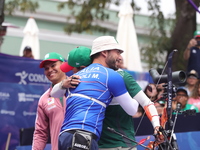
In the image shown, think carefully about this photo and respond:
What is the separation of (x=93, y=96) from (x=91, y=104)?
8cm

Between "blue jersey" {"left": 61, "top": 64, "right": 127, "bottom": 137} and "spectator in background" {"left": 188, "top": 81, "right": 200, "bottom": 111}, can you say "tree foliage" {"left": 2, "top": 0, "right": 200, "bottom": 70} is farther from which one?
"blue jersey" {"left": 61, "top": 64, "right": 127, "bottom": 137}

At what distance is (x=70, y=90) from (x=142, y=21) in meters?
25.1

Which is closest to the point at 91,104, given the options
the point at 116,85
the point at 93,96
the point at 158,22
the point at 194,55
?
the point at 93,96

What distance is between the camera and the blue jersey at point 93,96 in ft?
14.9

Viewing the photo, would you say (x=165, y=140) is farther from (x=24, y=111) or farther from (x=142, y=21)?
(x=142, y=21)

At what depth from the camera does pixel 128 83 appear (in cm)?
493

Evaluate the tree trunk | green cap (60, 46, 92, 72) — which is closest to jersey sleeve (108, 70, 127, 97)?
green cap (60, 46, 92, 72)

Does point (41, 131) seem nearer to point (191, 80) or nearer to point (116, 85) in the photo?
point (116, 85)

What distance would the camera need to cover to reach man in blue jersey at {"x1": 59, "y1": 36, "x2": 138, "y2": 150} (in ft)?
14.8

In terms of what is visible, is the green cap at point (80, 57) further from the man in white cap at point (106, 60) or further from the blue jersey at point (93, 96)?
the blue jersey at point (93, 96)

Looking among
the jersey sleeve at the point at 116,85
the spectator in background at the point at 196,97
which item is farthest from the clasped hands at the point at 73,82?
the spectator in background at the point at 196,97

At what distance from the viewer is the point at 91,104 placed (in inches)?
181

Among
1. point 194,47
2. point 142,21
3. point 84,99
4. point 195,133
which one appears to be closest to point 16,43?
point 142,21

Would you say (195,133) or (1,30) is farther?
(1,30)
